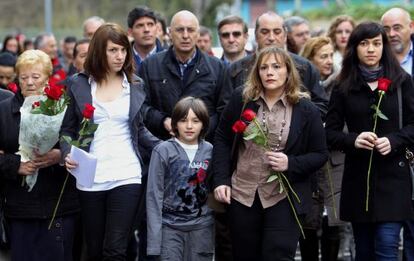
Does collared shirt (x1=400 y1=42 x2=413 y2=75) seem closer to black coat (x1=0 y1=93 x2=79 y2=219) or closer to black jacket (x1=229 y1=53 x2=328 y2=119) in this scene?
black jacket (x1=229 y1=53 x2=328 y2=119)

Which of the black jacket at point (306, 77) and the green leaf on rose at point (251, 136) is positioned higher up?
the black jacket at point (306, 77)

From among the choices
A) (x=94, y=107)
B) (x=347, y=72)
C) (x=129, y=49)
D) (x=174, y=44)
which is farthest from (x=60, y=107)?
(x=347, y=72)

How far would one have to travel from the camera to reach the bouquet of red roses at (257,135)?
760cm

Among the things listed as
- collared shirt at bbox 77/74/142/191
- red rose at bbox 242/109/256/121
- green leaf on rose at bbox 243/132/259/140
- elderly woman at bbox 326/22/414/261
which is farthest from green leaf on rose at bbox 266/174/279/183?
collared shirt at bbox 77/74/142/191

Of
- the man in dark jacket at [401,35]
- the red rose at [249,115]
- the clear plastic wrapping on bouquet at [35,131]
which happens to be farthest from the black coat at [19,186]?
the man in dark jacket at [401,35]

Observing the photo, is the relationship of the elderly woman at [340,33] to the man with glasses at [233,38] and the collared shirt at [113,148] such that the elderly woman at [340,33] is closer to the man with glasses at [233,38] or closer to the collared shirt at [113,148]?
the man with glasses at [233,38]

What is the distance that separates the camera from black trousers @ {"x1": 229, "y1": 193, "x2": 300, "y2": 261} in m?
7.70

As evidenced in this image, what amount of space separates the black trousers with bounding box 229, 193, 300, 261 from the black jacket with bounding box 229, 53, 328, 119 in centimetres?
171

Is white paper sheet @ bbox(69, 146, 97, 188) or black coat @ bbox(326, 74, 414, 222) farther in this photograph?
black coat @ bbox(326, 74, 414, 222)

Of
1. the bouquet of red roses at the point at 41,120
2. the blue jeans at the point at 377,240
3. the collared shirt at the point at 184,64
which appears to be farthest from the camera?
the collared shirt at the point at 184,64

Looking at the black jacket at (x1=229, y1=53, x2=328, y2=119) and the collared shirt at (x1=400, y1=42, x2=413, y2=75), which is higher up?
the collared shirt at (x1=400, y1=42, x2=413, y2=75)

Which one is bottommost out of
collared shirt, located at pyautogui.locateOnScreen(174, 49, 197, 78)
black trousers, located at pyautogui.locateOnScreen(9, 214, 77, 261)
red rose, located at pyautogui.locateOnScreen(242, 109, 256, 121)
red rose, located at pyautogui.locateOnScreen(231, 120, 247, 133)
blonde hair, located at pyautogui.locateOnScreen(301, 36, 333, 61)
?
black trousers, located at pyautogui.locateOnScreen(9, 214, 77, 261)

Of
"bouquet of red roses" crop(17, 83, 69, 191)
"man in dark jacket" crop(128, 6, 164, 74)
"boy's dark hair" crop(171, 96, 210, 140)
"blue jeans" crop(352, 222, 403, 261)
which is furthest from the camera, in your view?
"man in dark jacket" crop(128, 6, 164, 74)

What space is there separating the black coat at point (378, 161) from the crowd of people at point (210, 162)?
0.01 metres
